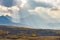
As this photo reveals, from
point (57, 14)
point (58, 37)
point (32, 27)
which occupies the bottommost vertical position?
point (58, 37)

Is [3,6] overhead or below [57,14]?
overhead

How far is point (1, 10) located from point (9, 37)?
2.15 ft

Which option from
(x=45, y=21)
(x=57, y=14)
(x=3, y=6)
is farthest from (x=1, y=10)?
(x=57, y=14)

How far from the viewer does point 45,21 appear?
3322 mm

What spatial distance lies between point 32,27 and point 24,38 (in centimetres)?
31

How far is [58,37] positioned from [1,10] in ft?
4.79

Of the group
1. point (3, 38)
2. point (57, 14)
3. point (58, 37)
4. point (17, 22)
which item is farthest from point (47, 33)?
point (3, 38)

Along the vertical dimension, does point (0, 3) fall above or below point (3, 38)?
above

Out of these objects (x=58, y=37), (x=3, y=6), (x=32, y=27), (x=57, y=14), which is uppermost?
(x=3, y=6)

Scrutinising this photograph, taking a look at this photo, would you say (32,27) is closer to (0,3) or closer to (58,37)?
(58,37)

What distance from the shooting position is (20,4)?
11.0ft

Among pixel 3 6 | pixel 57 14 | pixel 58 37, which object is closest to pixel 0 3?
pixel 3 6

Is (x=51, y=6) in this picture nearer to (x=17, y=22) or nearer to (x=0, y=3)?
(x=17, y=22)

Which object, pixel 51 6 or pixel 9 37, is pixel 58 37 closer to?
pixel 51 6
